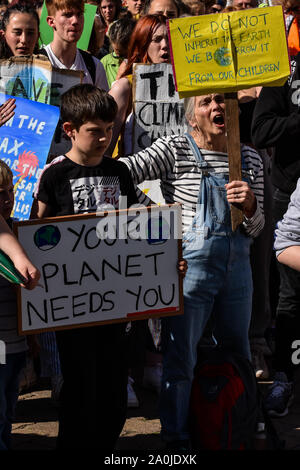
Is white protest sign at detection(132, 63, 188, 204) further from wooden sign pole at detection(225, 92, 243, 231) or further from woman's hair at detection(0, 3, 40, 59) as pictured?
wooden sign pole at detection(225, 92, 243, 231)

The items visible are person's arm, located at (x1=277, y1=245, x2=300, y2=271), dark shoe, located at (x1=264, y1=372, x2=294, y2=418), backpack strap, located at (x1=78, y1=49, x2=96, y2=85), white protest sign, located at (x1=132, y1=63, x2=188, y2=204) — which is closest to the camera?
person's arm, located at (x1=277, y1=245, x2=300, y2=271)

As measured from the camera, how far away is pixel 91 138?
399 centimetres

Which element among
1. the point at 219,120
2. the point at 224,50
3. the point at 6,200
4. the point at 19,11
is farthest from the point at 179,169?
the point at 19,11

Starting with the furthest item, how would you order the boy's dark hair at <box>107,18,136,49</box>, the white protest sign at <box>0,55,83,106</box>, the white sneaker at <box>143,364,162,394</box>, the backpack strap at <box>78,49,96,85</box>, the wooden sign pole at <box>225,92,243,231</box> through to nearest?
the boy's dark hair at <box>107,18,136,49</box> → the backpack strap at <box>78,49,96,85</box> → the white sneaker at <box>143,364,162,394</box> → the white protest sign at <box>0,55,83,106</box> → the wooden sign pole at <box>225,92,243,231</box>

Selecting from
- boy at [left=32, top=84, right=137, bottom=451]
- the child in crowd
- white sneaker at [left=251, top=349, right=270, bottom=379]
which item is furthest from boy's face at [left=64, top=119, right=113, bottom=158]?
the child in crowd

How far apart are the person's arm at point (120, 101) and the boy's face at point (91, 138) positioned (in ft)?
4.24

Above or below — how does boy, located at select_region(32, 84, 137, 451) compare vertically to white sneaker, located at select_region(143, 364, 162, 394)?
above

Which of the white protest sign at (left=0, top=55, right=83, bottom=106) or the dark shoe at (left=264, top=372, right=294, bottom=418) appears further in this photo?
the white protest sign at (left=0, top=55, right=83, bottom=106)

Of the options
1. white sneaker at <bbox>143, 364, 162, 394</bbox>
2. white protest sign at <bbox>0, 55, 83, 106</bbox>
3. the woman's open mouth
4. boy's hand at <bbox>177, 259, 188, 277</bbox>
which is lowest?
white sneaker at <bbox>143, 364, 162, 394</bbox>

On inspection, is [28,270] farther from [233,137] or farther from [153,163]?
[233,137]

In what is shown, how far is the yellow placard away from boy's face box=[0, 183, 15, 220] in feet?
3.08

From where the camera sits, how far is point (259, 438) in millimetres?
4105

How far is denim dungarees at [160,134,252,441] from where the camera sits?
4203 mm

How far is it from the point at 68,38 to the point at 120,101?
577 mm
